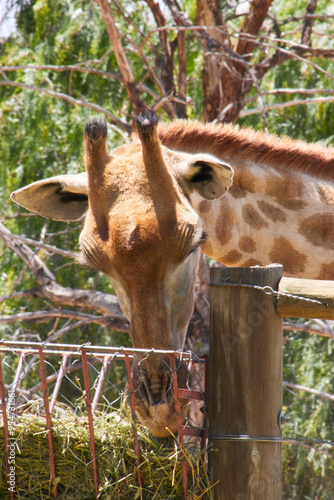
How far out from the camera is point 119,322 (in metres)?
6.01

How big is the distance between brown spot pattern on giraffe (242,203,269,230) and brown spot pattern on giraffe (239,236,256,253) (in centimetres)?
8

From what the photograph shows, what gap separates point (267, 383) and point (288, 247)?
155cm

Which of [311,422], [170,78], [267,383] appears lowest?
[311,422]

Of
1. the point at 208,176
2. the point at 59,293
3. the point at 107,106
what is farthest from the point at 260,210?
the point at 107,106

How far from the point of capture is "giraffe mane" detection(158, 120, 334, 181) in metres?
3.66

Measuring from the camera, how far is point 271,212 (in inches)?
145

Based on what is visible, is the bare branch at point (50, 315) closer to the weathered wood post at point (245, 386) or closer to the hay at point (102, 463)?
the hay at point (102, 463)

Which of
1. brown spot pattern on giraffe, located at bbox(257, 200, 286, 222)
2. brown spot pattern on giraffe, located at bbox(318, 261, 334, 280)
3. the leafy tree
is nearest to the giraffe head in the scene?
brown spot pattern on giraffe, located at bbox(257, 200, 286, 222)

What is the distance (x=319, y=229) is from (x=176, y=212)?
1174mm

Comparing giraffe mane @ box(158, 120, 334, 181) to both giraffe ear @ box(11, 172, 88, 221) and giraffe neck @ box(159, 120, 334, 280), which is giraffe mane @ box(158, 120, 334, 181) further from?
giraffe ear @ box(11, 172, 88, 221)

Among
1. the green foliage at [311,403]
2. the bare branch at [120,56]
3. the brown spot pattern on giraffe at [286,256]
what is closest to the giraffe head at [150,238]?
the brown spot pattern on giraffe at [286,256]

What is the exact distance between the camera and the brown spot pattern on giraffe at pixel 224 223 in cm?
360

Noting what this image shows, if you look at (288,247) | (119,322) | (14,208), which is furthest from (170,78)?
(288,247)

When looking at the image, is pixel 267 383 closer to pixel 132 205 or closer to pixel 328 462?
pixel 132 205
